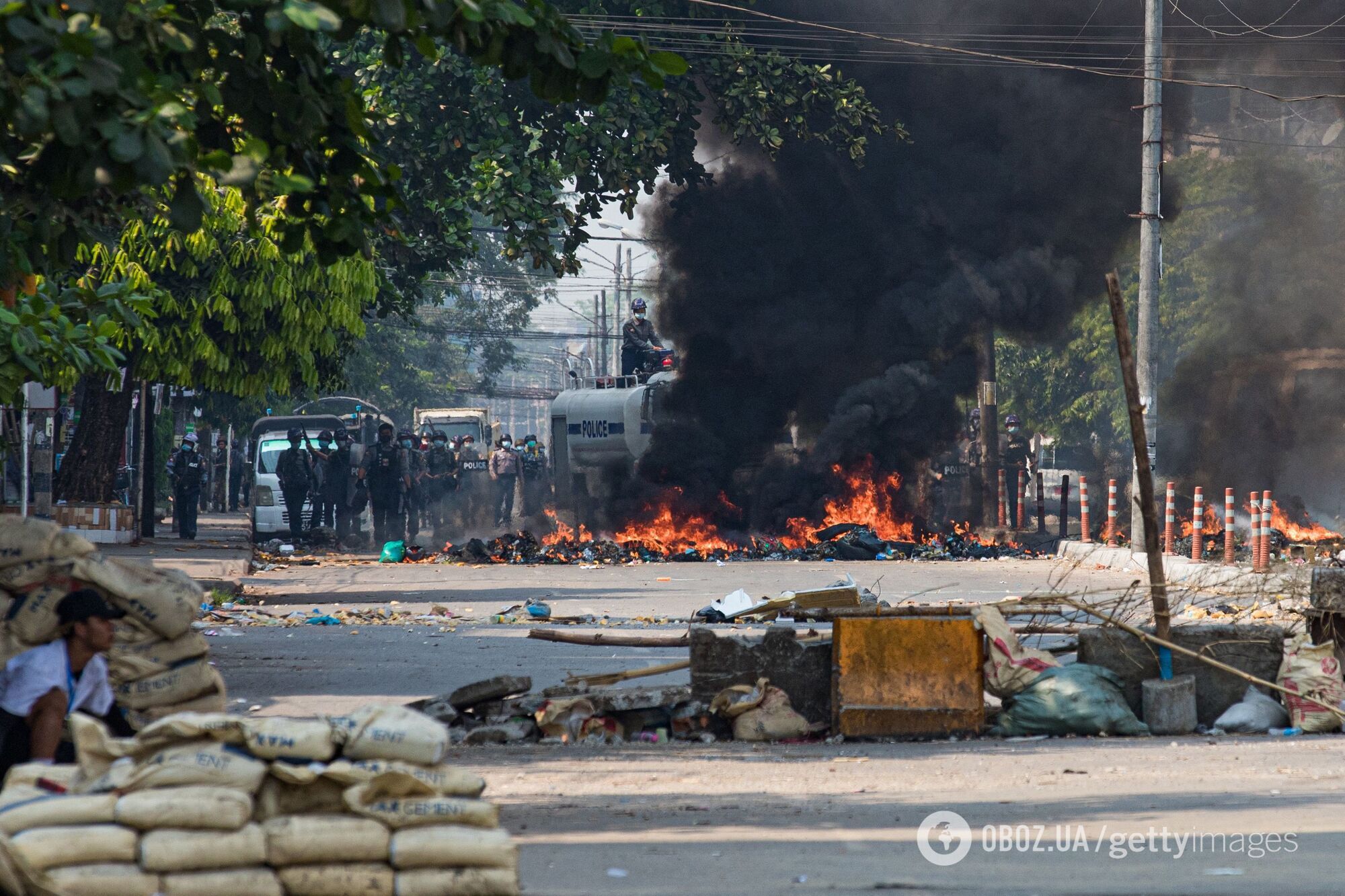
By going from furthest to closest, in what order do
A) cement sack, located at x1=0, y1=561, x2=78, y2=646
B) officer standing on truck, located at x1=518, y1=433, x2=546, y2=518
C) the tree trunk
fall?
officer standing on truck, located at x1=518, y1=433, x2=546, y2=518 < the tree trunk < cement sack, located at x1=0, y1=561, x2=78, y2=646


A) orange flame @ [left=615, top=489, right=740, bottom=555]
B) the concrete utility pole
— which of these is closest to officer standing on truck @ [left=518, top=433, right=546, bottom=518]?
orange flame @ [left=615, top=489, right=740, bottom=555]

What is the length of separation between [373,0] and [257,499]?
855 inches

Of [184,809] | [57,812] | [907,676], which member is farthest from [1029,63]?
[57,812]

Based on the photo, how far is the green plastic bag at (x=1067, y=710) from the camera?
26.0ft

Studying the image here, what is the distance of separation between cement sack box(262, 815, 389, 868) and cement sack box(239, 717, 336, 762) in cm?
18

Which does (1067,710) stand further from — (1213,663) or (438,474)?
(438,474)

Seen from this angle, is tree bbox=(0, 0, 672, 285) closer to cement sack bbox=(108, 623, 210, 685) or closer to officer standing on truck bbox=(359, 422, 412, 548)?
cement sack bbox=(108, 623, 210, 685)

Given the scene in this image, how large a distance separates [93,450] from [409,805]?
18733mm

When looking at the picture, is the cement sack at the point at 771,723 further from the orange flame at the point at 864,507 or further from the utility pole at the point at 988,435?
the utility pole at the point at 988,435

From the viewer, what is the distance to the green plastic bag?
7.93 metres

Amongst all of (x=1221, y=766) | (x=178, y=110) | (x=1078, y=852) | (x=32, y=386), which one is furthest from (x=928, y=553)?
(x=178, y=110)

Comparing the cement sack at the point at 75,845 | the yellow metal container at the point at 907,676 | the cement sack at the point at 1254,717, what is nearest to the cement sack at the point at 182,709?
the cement sack at the point at 75,845

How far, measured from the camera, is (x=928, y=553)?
22031mm

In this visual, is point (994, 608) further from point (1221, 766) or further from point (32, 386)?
point (32, 386)
